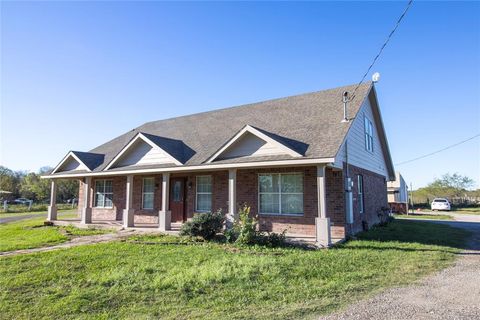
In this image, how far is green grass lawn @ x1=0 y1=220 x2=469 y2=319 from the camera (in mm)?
5145

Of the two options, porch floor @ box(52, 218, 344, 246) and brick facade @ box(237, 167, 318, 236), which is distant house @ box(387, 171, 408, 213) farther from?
porch floor @ box(52, 218, 344, 246)

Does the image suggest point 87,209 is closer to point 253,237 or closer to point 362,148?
point 253,237

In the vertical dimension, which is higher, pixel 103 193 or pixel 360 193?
pixel 103 193

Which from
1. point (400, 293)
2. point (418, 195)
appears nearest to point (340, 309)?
point (400, 293)

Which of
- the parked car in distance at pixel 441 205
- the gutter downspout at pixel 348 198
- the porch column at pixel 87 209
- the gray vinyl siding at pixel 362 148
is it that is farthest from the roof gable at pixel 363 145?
the parked car in distance at pixel 441 205

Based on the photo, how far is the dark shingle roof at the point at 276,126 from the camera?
11.6 m

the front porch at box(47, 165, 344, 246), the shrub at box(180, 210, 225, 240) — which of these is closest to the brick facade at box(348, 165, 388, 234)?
the front porch at box(47, 165, 344, 246)

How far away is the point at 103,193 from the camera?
732 inches

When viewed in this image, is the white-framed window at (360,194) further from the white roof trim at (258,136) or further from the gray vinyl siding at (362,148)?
the white roof trim at (258,136)

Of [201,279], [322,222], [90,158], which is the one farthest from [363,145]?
[90,158]

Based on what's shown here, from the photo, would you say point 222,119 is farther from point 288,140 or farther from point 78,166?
point 78,166

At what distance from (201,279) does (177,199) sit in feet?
31.3

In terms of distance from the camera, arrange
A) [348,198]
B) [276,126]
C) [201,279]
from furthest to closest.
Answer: [276,126] < [348,198] < [201,279]

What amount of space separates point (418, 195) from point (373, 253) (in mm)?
47146
